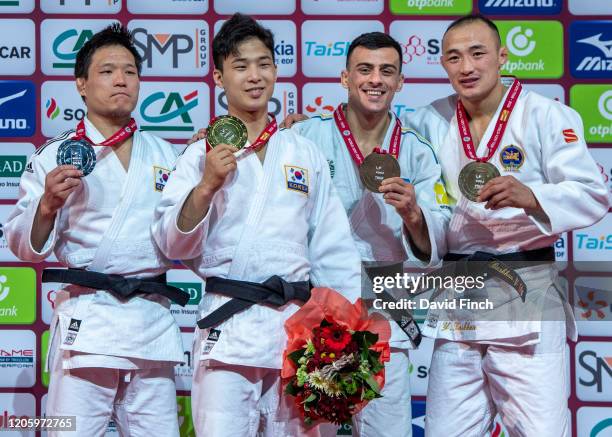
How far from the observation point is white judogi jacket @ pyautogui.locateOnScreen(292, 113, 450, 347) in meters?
3.53

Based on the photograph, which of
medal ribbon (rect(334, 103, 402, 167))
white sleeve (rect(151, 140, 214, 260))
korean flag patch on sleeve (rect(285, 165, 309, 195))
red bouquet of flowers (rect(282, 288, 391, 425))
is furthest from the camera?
medal ribbon (rect(334, 103, 402, 167))

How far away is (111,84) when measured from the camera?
3.52 meters

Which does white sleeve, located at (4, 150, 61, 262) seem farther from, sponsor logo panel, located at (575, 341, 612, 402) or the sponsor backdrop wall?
sponsor logo panel, located at (575, 341, 612, 402)

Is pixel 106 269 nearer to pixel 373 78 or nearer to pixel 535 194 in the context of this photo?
pixel 373 78

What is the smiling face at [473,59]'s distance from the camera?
3.47 metres

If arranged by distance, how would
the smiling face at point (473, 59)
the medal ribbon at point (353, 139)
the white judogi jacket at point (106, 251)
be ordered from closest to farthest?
the white judogi jacket at point (106, 251) → the smiling face at point (473, 59) → the medal ribbon at point (353, 139)

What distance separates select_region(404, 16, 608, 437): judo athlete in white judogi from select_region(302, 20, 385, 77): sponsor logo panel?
3.56 ft

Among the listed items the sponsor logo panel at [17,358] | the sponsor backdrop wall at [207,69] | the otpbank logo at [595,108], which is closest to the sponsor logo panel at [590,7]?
the sponsor backdrop wall at [207,69]

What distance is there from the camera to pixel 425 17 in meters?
4.60

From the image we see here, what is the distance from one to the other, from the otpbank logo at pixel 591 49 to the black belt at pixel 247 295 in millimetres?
2325

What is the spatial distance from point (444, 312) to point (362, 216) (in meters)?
0.50

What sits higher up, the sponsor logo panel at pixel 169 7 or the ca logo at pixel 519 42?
the sponsor logo panel at pixel 169 7

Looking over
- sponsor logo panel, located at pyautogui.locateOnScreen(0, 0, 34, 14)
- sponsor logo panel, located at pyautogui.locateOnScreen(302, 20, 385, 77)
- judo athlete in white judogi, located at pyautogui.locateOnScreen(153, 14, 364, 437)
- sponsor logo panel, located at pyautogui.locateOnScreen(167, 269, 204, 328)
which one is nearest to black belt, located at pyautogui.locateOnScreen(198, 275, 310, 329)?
judo athlete in white judogi, located at pyautogui.locateOnScreen(153, 14, 364, 437)

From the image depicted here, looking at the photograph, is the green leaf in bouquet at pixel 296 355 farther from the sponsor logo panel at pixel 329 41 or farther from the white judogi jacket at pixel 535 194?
the sponsor logo panel at pixel 329 41
